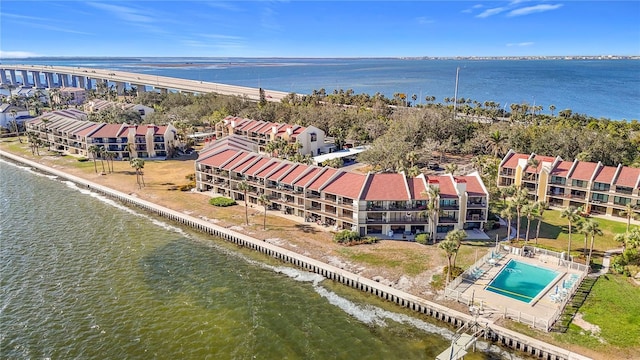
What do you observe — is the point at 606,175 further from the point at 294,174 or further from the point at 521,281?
the point at 294,174

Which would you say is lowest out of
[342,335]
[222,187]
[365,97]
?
[342,335]

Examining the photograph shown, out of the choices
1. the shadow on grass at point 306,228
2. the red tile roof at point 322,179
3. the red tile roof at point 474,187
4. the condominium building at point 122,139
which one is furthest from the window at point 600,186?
the condominium building at point 122,139

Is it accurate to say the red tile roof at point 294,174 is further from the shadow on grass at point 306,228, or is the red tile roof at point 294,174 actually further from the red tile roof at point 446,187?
the red tile roof at point 446,187

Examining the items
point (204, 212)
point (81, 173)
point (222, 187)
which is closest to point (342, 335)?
point (204, 212)

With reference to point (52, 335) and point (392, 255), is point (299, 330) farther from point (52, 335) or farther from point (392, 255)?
point (52, 335)

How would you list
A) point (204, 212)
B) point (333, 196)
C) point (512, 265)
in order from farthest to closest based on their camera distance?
point (204, 212) < point (333, 196) < point (512, 265)

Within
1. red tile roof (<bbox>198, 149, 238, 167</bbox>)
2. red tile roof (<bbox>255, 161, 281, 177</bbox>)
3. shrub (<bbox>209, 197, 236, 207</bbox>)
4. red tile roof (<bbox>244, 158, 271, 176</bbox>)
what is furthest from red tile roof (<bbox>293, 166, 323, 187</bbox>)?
red tile roof (<bbox>198, 149, 238, 167</bbox>)

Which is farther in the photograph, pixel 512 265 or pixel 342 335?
pixel 512 265
